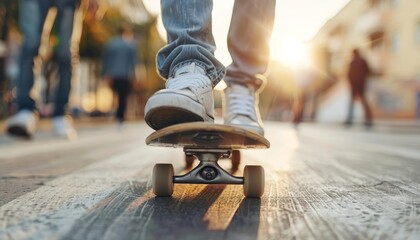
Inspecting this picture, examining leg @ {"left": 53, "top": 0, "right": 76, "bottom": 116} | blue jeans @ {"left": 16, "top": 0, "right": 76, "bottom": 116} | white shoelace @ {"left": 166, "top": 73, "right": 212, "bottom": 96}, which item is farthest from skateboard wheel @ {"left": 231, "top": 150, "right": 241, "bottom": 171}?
leg @ {"left": 53, "top": 0, "right": 76, "bottom": 116}

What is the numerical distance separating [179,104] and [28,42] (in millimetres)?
3627

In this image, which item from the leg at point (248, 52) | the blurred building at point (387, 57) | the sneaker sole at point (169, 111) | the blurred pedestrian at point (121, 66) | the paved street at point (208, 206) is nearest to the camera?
the paved street at point (208, 206)

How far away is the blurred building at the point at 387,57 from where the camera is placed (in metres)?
26.2

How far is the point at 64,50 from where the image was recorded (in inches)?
211

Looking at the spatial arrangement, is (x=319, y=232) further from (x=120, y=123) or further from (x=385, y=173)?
(x=120, y=123)

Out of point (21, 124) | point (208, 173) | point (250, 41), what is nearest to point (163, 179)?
point (208, 173)

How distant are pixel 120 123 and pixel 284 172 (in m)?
7.20

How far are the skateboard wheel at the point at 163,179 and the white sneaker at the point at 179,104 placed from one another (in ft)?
0.40

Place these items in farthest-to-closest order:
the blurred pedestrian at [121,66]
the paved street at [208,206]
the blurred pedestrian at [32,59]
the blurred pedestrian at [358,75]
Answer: the blurred pedestrian at [358,75] < the blurred pedestrian at [121,66] < the blurred pedestrian at [32,59] < the paved street at [208,206]

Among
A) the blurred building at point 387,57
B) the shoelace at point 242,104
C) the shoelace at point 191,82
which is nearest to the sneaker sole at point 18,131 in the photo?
the shoelace at point 242,104

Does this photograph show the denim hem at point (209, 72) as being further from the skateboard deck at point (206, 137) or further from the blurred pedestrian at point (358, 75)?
the blurred pedestrian at point (358, 75)

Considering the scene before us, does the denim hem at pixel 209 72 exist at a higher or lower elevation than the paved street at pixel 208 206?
higher

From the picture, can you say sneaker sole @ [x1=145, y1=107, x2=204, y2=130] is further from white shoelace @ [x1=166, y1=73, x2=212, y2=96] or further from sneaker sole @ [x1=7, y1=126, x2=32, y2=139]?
sneaker sole @ [x1=7, y1=126, x2=32, y2=139]

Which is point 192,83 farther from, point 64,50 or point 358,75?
point 358,75
